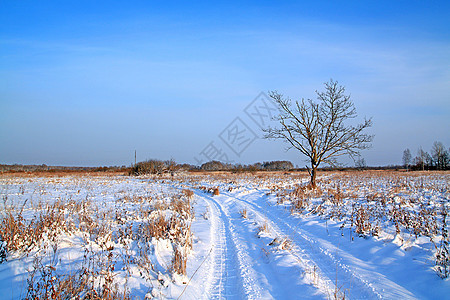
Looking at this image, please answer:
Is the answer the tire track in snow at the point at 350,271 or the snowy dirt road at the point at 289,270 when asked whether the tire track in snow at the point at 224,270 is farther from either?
the tire track in snow at the point at 350,271

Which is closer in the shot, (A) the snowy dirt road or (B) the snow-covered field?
(B) the snow-covered field

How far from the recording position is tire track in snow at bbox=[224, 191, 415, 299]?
3.74m

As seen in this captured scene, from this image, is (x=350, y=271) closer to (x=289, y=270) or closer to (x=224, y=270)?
(x=289, y=270)

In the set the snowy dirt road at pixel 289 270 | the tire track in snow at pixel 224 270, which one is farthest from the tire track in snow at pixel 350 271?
the tire track in snow at pixel 224 270

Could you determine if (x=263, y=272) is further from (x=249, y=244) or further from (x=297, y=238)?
(x=297, y=238)

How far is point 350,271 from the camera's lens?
4535 mm

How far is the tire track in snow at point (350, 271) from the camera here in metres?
3.74

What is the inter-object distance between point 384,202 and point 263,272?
8.01 m

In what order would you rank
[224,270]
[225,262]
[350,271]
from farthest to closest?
1. [225,262]
2. [224,270]
3. [350,271]

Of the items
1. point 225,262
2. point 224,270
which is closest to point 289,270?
point 224,270

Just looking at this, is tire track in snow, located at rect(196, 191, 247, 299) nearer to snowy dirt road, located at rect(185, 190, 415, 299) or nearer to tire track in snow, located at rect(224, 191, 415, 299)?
snowy dirt road, located at rect(185, 190, 415, 299)

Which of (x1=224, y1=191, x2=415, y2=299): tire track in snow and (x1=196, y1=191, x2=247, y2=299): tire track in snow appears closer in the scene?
(x1=224, y1=191, x2=415, y2=299): tire track in snow

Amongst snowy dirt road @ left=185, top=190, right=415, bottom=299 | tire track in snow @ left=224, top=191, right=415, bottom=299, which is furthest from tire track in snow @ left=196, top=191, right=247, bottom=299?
tire track in snow @ left=224, top=191, right=415, bottom=299

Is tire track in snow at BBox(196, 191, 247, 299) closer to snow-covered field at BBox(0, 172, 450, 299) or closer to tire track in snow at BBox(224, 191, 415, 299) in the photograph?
snow-covered field at BBox(0, 172, 450, 299)
